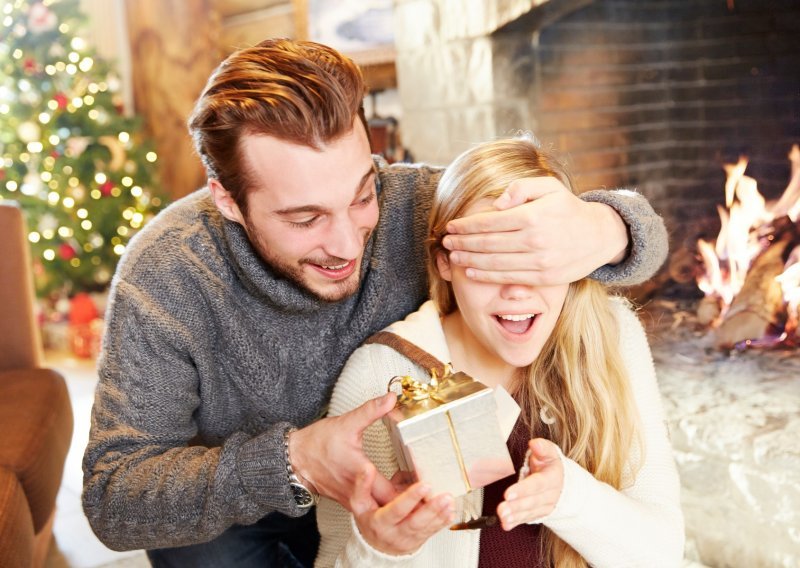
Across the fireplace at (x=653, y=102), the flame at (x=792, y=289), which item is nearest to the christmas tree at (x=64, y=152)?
the fireplace at (x=653, y=102)

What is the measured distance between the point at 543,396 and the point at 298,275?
45cm

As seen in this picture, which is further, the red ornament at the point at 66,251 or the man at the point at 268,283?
the red ornament at the point at 66,251

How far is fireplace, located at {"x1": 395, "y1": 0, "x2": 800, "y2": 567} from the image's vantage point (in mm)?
2422

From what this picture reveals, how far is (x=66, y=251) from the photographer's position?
4.43 metres

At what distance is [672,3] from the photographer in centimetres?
Result: 279

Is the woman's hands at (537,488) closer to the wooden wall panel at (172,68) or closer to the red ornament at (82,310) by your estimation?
the red ornament at (82,310)

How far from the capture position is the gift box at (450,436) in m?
0.98

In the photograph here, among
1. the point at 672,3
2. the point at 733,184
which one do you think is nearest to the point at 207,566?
the point at 733,184

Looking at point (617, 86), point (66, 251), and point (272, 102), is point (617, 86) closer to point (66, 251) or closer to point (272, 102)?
point (272, 102)

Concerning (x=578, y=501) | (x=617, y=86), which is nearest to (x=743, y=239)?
(x=617, y=86)

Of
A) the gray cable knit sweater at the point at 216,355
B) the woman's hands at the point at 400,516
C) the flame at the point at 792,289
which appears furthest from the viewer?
the flame at the point at 792,289

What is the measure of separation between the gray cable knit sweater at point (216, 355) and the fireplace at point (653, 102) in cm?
90

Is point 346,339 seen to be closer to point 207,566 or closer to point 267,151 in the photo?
point 267,151

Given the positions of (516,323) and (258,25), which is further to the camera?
(258,25)
